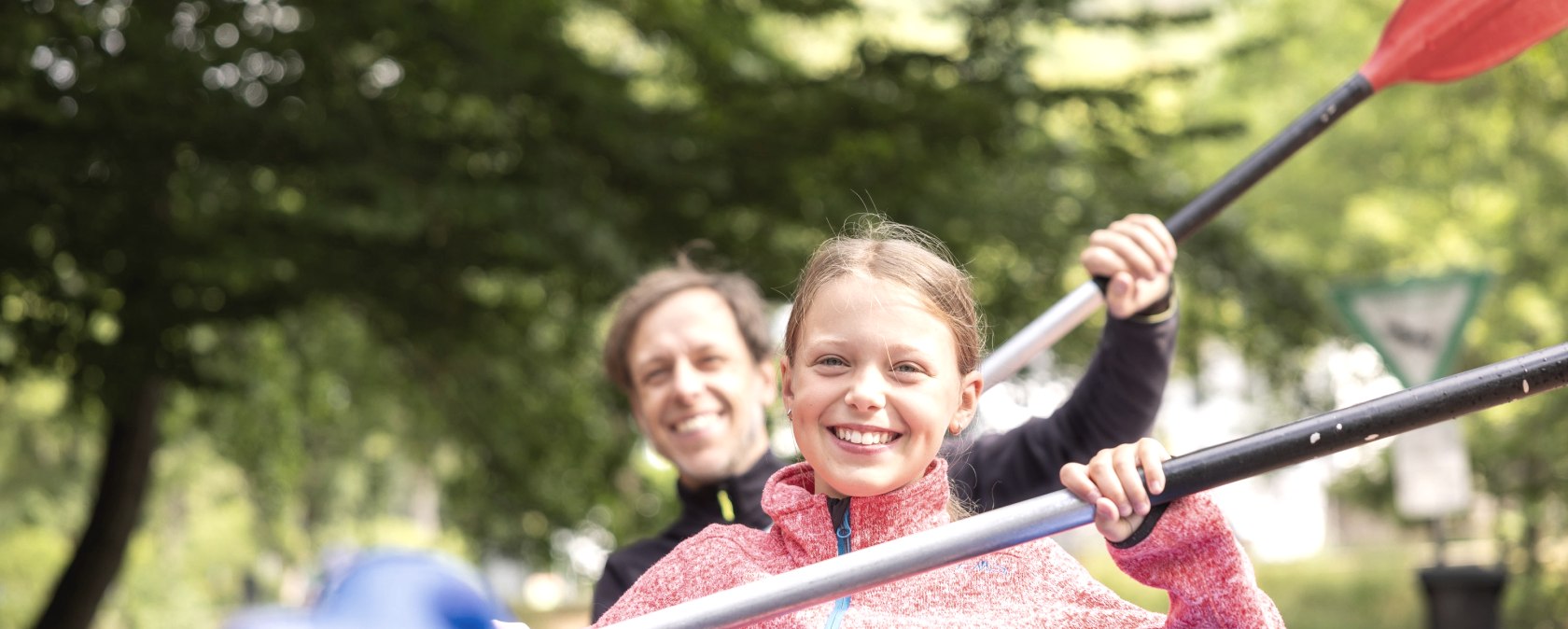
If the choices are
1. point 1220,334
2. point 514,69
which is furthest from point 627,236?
point 1220,334

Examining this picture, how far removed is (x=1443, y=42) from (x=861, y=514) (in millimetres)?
1843

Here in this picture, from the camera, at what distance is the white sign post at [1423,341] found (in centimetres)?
568

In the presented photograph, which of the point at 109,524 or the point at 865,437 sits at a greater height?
the point at 109,524

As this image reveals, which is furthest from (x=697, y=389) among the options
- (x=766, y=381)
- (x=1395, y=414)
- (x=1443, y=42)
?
(x=1443, y=42)

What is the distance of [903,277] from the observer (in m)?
1.80

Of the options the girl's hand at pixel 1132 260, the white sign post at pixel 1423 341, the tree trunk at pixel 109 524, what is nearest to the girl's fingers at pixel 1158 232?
the girl's hand at pixel 1132 260

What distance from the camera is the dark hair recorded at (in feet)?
9.75

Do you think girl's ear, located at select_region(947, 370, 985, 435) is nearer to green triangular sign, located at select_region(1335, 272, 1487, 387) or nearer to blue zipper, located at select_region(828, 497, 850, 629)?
blue zipper, located at select_region(828, 497, 850, 629)

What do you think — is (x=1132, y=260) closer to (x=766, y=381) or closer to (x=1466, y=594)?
(x=766, y=381)

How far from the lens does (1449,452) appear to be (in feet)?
19.1

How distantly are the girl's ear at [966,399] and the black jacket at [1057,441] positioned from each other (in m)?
0.75

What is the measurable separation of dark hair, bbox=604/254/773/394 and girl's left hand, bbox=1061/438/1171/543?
141cm

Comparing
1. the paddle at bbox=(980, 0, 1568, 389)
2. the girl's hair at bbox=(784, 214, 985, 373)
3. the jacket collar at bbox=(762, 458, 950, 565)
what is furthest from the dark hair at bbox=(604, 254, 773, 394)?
the jacket collar at bbox=(762, 458, 950, 565)

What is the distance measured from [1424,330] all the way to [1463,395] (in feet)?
14.4
